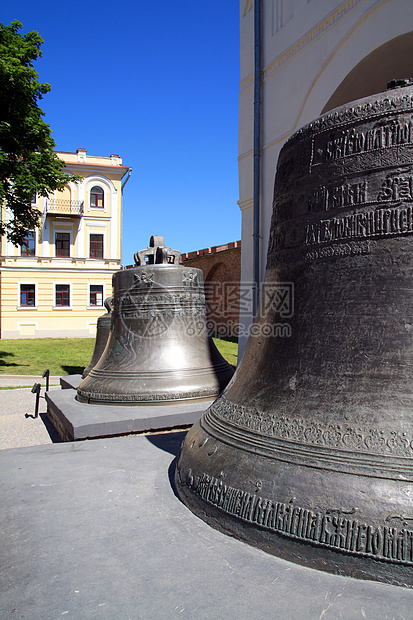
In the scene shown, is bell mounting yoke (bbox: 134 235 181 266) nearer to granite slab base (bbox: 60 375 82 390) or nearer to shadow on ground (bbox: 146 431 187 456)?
shadow on ground (bbox: 146 431 187 456)

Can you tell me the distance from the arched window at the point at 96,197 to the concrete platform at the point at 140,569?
24.4m

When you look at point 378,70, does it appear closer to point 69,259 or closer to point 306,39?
point 306,39

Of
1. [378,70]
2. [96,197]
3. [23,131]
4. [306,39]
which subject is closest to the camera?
[378,70]

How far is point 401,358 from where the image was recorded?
1611mm

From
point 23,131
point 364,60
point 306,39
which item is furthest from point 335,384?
point 23,131

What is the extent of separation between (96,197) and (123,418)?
2290 cm

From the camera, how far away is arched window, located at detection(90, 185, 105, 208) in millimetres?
25344

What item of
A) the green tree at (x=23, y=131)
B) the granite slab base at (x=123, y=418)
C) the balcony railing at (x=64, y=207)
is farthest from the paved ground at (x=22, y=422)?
the balcony railing at (x=64, y=207)

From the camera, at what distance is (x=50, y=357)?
15.9 metres

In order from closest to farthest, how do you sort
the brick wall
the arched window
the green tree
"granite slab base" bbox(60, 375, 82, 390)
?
"granite slab base" bbox(60, 375, 82, 390) < the green tree < the brick wall < the arched window

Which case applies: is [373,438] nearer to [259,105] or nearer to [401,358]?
[401,358]

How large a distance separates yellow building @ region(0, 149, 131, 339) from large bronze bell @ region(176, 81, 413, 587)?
23.7 meters

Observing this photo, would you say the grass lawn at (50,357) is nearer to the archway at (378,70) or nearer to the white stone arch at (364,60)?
the white stone arch at (364,60)

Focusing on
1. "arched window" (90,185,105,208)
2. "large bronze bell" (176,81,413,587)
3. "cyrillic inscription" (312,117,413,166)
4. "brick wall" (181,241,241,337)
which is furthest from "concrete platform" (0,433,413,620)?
"arched window" (90,185,105,208)
